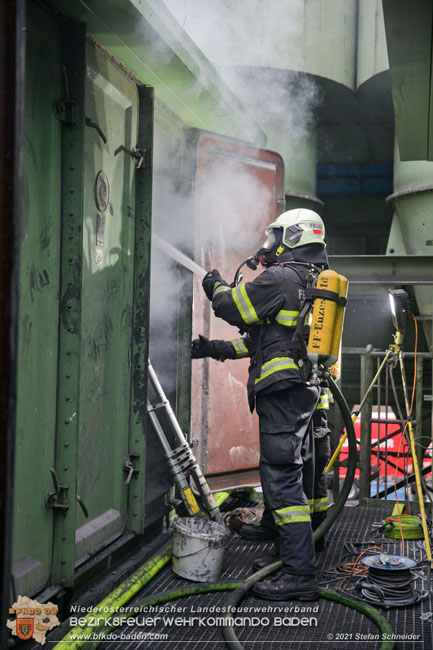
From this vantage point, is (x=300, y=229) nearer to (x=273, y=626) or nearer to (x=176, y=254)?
(x=176, y=254)

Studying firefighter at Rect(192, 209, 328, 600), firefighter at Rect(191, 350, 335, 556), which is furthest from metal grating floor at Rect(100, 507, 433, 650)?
firefighter at Rect(191, 350, 335, 556)

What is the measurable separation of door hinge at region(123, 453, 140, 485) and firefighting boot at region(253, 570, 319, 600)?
94 cm

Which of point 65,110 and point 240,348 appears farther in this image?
point 240,348

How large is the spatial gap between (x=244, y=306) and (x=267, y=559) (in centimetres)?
146

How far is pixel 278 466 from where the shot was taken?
11.6 feet

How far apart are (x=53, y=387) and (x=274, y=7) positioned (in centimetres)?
657

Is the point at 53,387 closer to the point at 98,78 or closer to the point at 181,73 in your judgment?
the point at 98,78

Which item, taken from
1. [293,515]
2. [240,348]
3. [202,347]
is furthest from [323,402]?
[293,515]

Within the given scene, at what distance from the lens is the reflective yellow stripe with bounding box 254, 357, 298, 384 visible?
3.56 m

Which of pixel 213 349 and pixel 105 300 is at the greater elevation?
pixel 105 300

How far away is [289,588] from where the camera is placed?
10.8 ft

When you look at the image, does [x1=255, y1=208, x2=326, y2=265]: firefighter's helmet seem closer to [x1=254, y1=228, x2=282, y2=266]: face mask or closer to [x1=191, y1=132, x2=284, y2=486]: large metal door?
[x1=254, y1=228, x2=282, y2=266]: face mask

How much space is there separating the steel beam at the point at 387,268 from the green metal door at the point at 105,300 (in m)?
3.10

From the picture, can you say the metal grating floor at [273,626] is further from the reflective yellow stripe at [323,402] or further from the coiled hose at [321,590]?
A: the reflective yellow stripe at [323,402]
